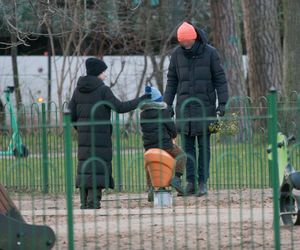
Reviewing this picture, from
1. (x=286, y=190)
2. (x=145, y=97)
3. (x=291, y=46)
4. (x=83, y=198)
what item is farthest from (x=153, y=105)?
(x=291, y=46)

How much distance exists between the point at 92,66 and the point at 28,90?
14.9 meters

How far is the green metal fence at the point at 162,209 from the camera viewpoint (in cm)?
898

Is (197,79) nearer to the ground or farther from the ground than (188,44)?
nearer to the ground

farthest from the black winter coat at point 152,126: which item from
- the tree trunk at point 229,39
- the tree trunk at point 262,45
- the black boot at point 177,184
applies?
the tree trunk at point 229,39

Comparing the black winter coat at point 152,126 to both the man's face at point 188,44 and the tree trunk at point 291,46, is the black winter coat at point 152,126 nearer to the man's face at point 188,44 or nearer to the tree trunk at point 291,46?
the man's face at point 188,44

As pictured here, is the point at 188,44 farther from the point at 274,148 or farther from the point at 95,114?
the point at 274,148

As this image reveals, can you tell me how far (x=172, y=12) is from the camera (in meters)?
28.1

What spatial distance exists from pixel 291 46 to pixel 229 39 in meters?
2.78

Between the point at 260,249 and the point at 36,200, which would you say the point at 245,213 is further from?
the point at 36,200

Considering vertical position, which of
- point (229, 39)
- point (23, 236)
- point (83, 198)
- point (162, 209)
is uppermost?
point (229, 39)

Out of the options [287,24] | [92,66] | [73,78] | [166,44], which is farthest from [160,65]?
[92,66]

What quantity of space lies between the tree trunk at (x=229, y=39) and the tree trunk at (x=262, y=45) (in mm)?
287

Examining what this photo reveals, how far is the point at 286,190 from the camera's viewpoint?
32.1 feet

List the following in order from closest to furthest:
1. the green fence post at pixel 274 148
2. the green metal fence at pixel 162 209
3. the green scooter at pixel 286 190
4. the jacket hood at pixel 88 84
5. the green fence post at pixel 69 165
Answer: the green fence post at pixel 69 165 → the green fence post at pixel 274 148 → the green metal fence at pixel 162 209 → the green scooter at pixel 286 190 → the jacket hood at pixel 88 84
